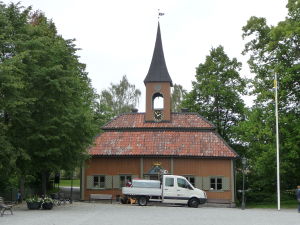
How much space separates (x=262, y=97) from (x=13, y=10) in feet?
60.4

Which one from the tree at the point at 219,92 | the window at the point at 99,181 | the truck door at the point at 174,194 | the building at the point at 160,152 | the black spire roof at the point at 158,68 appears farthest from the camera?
the tree at the point at 219,92

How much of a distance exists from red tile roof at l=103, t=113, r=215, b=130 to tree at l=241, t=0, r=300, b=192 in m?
4.54

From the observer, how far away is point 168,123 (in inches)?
1454

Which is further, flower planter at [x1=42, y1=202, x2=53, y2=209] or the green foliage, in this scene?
the green foliage

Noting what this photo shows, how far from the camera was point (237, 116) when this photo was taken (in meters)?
45.1

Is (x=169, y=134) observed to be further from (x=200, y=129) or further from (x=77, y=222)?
(x=77, y=222)

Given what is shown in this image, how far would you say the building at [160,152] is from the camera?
111ft

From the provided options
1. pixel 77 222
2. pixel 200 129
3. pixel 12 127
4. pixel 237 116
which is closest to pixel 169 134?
pixel 200 129

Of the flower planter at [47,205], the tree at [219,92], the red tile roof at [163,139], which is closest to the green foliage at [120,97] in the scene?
the tree at [219,92]

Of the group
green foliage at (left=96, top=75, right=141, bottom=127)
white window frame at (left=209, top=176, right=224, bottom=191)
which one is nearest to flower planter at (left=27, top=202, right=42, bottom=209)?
white window frame at (left=209, top=176, right=224, bottom=191)

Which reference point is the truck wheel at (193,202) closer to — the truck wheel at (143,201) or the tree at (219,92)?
the truck wheel at (143,201)

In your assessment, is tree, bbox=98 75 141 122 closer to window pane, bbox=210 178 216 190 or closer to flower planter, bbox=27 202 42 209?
window pane, bbox=210 178 216 190

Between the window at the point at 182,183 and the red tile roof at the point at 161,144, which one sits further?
the red tile roof at the point at 161,144

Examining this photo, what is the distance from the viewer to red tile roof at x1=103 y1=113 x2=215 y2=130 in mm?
36469
